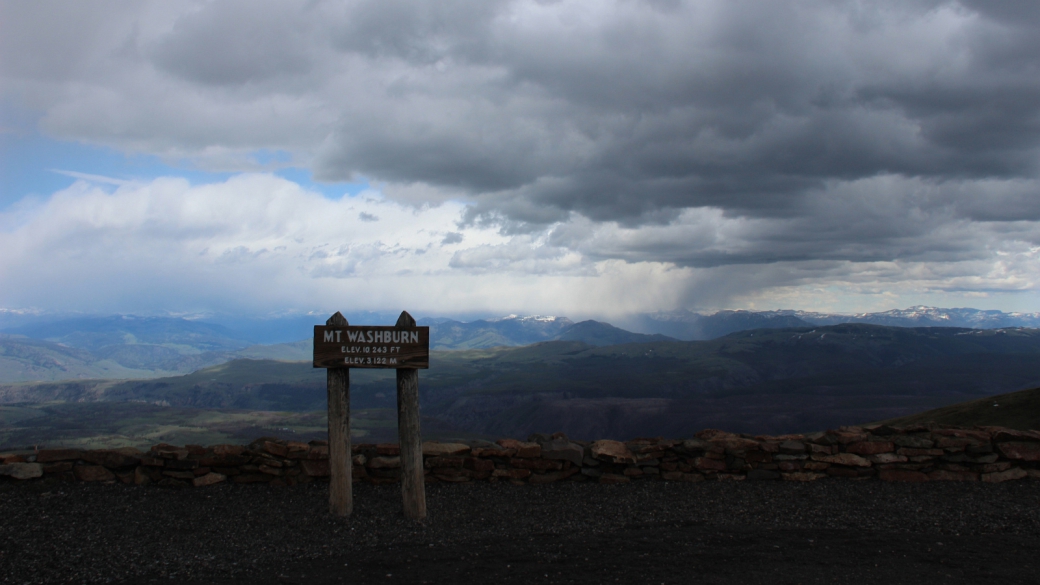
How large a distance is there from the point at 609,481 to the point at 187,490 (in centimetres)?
967

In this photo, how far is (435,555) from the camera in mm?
10484

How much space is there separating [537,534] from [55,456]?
1116 cm

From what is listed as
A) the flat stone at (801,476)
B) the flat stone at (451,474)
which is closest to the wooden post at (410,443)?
the flat stone at (451,474)

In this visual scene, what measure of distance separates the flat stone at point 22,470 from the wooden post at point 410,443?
325 inches

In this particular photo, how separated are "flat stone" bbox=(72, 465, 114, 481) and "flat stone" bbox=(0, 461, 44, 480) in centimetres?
66

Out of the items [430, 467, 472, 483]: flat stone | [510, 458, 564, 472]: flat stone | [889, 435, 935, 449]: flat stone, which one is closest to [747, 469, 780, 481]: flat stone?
[889, 435, 935, 449]: flat stone

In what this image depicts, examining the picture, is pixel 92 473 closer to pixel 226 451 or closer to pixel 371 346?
pixel 226 451

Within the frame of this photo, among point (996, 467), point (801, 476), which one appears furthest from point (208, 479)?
point (996, 467)

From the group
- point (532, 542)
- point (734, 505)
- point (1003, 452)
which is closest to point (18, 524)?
point (532, 542)

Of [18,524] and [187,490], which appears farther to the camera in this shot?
[187,490]

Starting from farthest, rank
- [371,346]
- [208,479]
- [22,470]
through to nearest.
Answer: [208,479], [22,470], [371,346]

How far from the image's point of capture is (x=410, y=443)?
1325 cm

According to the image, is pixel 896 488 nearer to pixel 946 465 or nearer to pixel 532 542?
pixel 946 465

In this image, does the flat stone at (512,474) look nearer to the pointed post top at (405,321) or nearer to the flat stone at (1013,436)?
the pointed post top at (405,321)
